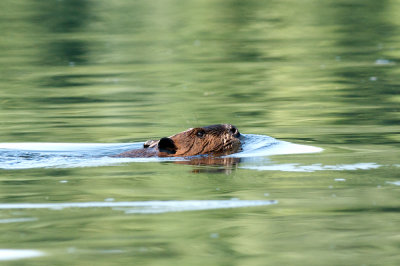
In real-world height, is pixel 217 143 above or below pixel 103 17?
below

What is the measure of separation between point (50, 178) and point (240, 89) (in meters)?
8.18

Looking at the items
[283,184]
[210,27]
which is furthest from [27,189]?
[210,27]

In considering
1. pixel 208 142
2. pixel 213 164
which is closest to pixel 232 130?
pixel 208 142

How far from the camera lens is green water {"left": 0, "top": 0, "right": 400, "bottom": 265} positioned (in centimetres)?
665

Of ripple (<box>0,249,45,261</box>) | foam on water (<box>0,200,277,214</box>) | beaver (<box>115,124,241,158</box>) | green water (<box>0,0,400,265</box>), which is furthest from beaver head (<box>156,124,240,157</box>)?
ripple (<box>0,249,45,261</box>)

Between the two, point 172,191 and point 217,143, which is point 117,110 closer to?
point 217,143

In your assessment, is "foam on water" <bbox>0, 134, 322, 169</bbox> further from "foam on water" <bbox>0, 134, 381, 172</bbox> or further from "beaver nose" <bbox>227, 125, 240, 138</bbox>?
"beaver nose" <bbox>227, 125, 240, 138</bbox>

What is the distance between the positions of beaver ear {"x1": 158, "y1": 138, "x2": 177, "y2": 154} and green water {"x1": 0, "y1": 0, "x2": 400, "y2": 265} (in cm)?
38

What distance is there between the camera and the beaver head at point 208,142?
431 inches

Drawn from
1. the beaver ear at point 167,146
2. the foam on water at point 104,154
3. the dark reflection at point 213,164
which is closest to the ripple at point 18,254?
the dark reflection at point 213,164

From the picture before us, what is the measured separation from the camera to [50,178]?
31.0 feet

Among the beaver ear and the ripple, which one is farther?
the beaver ear

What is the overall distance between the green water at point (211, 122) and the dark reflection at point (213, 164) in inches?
2.4

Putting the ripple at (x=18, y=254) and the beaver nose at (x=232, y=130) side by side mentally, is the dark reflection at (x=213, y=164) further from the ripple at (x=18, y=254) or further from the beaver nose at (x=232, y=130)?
the ripple at (x=18, y=254)
